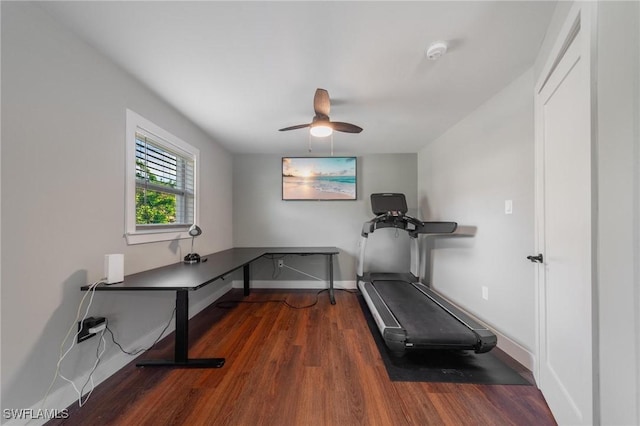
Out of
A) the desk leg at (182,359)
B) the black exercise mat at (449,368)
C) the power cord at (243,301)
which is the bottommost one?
the power cord at (243,301)

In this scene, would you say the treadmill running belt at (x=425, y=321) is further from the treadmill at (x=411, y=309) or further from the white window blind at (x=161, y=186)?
the white window blind at (x=161, y=186)

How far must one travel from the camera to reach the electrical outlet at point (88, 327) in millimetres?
1384

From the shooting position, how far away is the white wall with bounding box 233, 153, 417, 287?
3727mm

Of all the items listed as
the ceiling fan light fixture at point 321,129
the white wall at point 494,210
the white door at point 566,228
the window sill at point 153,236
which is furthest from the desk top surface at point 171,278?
the white wall at point 494,210

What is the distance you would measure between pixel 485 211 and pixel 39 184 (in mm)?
3356

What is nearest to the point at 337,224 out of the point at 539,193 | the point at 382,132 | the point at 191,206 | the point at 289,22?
the point at 382,132

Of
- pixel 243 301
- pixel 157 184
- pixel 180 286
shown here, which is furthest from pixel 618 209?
pixel 243 301

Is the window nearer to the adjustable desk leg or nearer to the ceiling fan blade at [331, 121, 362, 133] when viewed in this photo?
the adjustable desk leg

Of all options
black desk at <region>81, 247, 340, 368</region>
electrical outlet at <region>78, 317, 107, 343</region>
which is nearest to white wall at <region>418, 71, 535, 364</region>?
black desk at <region>81, 247, 340, 368</region>

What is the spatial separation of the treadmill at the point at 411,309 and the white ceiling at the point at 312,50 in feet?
4.34

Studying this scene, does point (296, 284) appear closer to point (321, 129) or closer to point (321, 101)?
point (321, 129)

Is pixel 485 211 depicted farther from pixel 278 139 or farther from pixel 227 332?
pixel 227 332

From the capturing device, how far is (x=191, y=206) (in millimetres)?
2697

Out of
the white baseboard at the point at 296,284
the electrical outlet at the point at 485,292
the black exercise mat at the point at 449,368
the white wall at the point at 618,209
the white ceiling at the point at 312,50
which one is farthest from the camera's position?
the white baseboard at the point at 296,284
